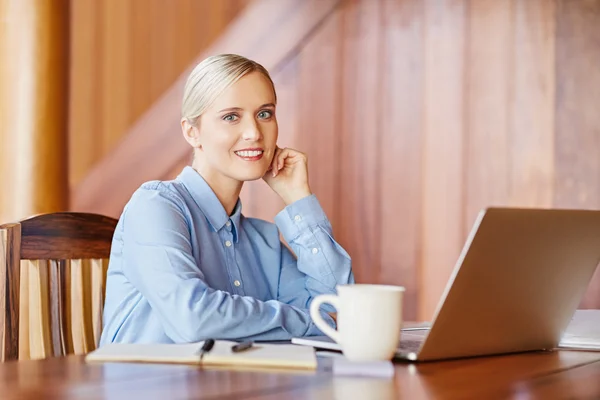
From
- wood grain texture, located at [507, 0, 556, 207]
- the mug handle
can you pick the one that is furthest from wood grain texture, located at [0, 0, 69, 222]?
the mug handle

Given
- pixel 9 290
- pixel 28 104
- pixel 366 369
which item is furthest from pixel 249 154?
pixel 28 104

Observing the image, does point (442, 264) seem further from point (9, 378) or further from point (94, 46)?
point (9, 378)

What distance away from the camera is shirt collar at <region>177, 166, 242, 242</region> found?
5.23 feet

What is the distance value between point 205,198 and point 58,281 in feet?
1.00

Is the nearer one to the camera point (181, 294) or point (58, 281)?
point (181, 294)

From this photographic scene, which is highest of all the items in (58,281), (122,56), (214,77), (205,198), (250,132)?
(122,56)

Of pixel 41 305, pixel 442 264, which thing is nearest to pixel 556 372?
pixel 41 305

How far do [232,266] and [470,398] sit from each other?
2.73 ft

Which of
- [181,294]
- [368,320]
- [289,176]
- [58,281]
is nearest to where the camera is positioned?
[368,320]

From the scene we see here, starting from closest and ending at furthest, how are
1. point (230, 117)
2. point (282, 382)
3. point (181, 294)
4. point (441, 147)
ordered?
point (282, 382), point (181, 294), point (230, 117), point (441, 147)

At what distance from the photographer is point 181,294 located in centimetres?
128

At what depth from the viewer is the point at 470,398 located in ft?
2.67

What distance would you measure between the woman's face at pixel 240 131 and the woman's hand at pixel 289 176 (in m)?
0.11

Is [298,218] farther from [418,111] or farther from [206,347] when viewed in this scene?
[418,111]
